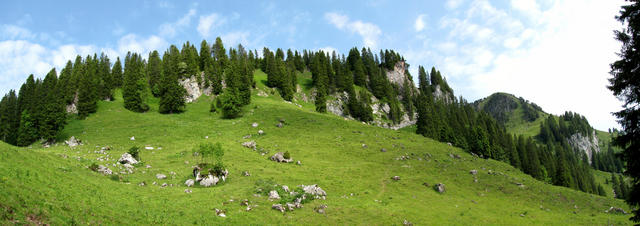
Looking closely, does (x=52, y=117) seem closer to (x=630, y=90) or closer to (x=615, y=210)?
(x=630, y=90)

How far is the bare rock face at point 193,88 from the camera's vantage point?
107312 mm

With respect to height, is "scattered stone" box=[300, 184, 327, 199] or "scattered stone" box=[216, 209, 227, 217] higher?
"scattered stone" box=[300, 184, 327, 199]

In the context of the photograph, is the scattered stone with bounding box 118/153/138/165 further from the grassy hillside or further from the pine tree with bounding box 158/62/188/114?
the pine tree with bounding box 158/62/188/114

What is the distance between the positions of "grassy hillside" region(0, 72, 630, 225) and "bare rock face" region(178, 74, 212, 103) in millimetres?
15386

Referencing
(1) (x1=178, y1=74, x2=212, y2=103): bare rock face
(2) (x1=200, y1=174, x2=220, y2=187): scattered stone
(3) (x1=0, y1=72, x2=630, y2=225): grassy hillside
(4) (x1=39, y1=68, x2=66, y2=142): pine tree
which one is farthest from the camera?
(1) (x1=178, y1=74, x2=212, y2=103): bare rock face

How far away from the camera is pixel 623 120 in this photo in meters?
19.0

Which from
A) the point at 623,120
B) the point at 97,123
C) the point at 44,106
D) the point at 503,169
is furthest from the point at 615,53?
the point at 44,106

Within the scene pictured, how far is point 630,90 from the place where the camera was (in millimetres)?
18844

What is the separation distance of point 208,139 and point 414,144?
170 ft

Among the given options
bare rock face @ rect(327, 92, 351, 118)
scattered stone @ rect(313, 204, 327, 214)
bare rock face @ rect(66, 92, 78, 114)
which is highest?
bare rock face @ rect(327, 92, 351, 118)

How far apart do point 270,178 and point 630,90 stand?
39864 millimetres

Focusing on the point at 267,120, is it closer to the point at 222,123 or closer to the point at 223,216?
the point at 222,123

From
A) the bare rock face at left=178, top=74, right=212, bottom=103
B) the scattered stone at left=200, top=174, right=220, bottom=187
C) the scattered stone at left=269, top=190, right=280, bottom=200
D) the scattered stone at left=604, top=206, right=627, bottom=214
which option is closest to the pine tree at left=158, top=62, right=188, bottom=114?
the bare rock face at left=178, top=74, right=212, bottom=103

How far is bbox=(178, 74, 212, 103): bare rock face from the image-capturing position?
352 feet
